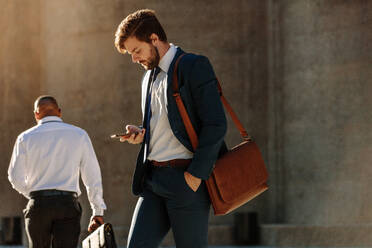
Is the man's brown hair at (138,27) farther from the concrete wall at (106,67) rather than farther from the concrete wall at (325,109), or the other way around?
the concrete wall at (106,67)

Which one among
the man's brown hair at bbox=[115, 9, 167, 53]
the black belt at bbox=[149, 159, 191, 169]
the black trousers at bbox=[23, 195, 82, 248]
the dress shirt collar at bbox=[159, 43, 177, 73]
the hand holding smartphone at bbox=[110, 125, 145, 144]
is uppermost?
the man's brown hair at bbox=[115, 9, 167, 53]

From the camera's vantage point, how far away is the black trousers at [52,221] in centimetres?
534

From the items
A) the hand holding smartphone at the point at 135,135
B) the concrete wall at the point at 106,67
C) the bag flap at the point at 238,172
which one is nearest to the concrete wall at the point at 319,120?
the concrete wall at the point at 106,67

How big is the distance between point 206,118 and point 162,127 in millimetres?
239

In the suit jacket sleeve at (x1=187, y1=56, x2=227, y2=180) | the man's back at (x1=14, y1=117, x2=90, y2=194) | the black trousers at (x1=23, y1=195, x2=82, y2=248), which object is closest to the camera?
the suit jacket sleeve at (x1=187, y1=56, x2=227, y2=180)

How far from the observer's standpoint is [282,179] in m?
12.2

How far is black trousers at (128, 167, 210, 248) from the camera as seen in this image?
12.2ft

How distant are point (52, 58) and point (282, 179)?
14.7ft

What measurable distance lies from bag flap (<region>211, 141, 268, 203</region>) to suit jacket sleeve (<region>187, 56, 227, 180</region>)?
103 mm

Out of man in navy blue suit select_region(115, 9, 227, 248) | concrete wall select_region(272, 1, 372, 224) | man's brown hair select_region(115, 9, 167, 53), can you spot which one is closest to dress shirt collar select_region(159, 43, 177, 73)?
man in navy blue suit select_region(115, 9, 227, 248)

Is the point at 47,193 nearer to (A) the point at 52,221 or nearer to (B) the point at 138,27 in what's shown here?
(A) the point at 52,221

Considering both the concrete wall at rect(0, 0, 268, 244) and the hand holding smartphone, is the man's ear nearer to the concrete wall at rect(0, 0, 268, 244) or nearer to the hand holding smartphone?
the hand holding smartphone

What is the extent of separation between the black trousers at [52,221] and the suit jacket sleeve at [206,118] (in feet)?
6.20

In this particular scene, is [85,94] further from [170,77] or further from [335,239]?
[170,77]
